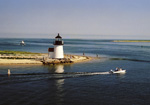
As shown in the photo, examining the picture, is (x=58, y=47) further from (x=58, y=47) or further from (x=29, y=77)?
(x=29, y=77)

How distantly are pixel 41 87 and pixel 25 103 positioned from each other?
750cm

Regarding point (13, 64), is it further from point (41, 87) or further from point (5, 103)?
point (5, 103)

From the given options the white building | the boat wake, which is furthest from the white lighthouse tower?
the boat wake

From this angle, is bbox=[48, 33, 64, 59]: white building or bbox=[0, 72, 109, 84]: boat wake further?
bbox=[48, 33, 64, 59]: white building

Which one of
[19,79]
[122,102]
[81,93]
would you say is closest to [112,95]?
[122,102]

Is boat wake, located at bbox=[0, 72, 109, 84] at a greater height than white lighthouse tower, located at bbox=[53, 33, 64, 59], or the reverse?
white lighthouse tower, located at bbox=[53, 33, 64, 59]

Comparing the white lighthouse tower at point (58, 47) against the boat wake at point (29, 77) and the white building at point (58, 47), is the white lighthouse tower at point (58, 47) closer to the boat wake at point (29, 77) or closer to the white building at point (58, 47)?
the white building at point (58, 47)

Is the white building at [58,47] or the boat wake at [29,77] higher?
the white building at [58,47]

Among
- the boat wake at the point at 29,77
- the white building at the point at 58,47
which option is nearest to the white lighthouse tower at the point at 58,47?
the white building at the point at 58,47

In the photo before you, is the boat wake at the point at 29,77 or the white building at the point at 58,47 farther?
the white building at the point at 58,47

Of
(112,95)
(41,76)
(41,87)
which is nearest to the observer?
(112,95)

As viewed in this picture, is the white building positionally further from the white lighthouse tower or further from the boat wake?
the boat wake

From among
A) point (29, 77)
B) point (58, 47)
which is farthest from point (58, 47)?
point (29, 77)

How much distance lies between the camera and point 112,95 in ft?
93.9
